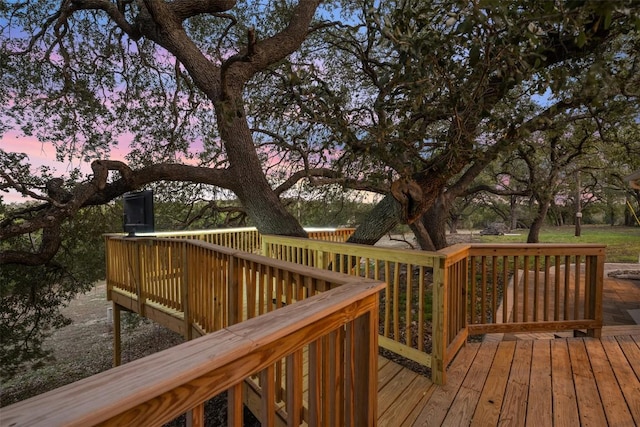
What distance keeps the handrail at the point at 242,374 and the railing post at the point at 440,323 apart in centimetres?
115

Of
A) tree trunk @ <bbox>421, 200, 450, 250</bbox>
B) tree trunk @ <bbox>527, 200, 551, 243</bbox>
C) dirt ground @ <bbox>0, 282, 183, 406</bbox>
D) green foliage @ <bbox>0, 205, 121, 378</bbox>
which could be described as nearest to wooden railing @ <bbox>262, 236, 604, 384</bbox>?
tree trunk @ <bbox>421, 200, 450, 250</bbox>

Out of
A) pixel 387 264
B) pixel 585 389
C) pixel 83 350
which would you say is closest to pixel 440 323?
pixel 387 264

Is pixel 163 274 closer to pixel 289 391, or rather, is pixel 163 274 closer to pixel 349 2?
pixel 289 391

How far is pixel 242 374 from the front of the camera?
2.93ft

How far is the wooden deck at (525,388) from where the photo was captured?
6.63 feet

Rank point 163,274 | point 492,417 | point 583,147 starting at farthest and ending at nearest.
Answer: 1. point 583,147
2. point 163,274
3. point 492,417

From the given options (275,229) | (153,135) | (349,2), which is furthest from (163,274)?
(349,2)

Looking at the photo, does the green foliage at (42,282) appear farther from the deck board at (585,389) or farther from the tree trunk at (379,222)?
the deck board at (585,389)

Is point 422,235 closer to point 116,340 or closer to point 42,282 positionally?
point 116,340

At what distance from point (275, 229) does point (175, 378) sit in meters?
3.93

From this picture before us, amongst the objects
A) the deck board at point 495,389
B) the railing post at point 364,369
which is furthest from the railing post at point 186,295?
the deck board at point 495,389

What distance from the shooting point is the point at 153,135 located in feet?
20.1

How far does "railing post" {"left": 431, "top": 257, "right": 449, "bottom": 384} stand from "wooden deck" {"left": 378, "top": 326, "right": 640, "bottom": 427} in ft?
0.34

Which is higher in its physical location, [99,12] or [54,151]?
[99,12]
